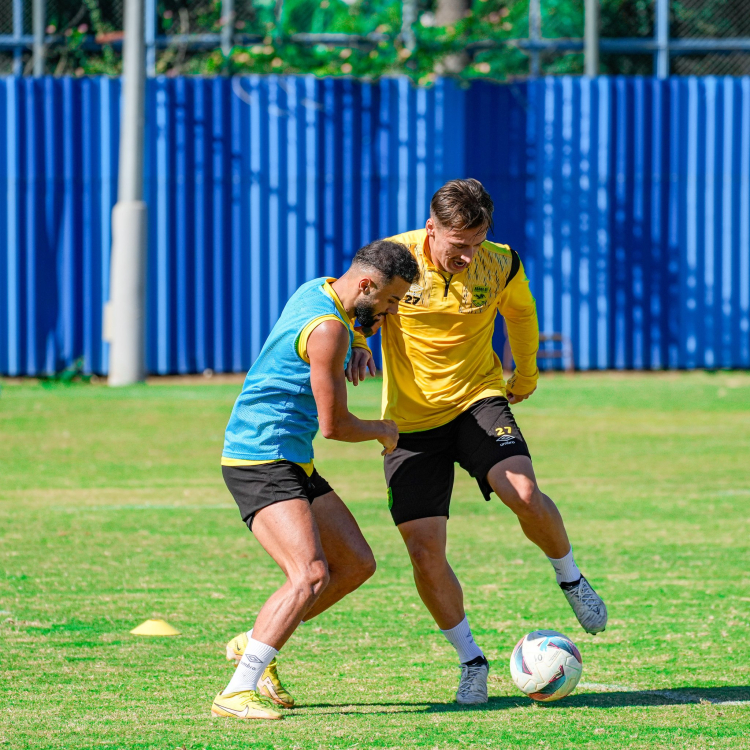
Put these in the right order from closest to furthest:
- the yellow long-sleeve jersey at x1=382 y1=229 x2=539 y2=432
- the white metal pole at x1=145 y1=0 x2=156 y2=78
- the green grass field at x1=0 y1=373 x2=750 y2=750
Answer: the green grass field at x1=0 y1=373 x2=750 y2=750 < the yellow long-sleeve jersey at x1=382 y1=229 x2=539 y2=432 < the white metal pole at x1=145 y1=0 x2=156 y2=78

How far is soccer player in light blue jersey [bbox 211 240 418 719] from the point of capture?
4.87 meters

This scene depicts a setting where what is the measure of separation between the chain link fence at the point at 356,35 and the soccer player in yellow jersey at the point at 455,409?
13.7 m

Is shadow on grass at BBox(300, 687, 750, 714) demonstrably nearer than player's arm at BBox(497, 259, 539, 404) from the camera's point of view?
Yes

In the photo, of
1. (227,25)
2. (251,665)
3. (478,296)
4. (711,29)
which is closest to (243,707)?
(251,665)

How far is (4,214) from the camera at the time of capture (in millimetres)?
18453

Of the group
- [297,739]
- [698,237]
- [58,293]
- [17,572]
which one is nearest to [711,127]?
[698,237]

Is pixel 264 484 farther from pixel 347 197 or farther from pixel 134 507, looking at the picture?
pixel 347 197

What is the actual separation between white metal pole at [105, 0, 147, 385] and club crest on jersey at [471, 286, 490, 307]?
1235 cm

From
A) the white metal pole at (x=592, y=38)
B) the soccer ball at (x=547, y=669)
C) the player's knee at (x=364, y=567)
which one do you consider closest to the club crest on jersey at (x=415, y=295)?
the player's knee at (x=364, y=567)

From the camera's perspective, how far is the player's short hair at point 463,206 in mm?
5602

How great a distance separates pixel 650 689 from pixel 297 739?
66.7 inches

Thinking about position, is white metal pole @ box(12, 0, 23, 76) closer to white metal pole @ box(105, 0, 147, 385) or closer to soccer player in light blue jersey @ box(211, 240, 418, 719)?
white metal pole @ box(105, 0, 147, 385)

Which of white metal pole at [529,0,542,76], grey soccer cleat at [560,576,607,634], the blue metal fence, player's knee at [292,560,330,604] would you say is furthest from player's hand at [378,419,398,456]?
white metal pole at [529,0,542,76]

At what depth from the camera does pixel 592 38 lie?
1970cm
